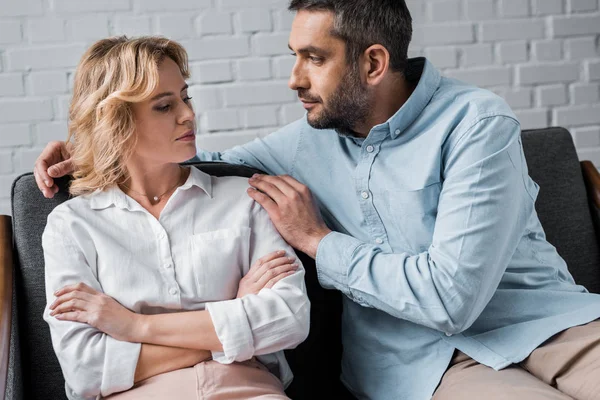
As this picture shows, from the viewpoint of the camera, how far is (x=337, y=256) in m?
1.57

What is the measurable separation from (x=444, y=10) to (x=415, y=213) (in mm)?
1355

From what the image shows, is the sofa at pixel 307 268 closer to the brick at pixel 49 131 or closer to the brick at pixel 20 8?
the brick at pixel 49 131

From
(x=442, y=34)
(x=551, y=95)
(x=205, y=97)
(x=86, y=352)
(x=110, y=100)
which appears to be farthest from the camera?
(x=551, y=95)

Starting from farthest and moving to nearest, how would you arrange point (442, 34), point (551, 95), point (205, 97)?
point (551, 95) → point (442, 34) → point (205, 97)

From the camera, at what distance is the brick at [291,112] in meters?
2.68

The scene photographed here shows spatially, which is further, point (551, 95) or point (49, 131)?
point (551, 95)

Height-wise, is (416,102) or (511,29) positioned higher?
(511,29)

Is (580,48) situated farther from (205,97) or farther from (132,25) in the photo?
(132,25)

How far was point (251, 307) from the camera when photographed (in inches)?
56.5

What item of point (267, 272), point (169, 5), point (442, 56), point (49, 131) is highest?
point (169, 5)

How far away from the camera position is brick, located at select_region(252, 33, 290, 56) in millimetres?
2627

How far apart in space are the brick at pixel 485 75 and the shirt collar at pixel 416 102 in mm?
1118

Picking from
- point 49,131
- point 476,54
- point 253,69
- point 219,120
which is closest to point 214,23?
point 253,69

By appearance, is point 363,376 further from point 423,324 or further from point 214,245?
point 214,245
